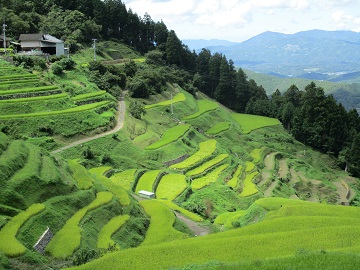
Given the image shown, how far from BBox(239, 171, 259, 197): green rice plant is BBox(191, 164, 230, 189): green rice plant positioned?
3.13 meters

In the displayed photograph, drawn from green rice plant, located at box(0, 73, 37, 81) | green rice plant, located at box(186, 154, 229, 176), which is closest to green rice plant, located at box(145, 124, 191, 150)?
green rice plant, located at box(186, 154, 229, 176)

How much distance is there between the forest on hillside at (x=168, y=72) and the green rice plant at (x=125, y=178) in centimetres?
2872

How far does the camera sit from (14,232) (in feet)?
64.6

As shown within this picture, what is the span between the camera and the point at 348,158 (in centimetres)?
6856

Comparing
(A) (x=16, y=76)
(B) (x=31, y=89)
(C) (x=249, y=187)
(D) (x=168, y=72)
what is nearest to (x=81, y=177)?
(C) (x=249, y=187)

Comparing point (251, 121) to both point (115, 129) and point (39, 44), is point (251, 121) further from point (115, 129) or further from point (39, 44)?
point (39, 44)

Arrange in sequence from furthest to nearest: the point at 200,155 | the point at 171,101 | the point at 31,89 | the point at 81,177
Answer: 1. the point at 171,101
2. the point at 200,155
3. the point at 31,89
4. the point at 81,177

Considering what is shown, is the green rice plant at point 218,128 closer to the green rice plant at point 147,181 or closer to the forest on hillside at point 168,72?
the forest on hillside at point 168,72

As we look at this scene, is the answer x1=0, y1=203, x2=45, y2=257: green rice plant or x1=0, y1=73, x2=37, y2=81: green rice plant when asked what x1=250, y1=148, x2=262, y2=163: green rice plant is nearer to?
x1=0, y1=73, x2=37, y2=81: green rice plant

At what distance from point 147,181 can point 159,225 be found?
1309 cm

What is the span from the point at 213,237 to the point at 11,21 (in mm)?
68060

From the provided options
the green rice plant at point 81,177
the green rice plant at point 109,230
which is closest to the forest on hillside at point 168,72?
the green rice plant at point 81,177

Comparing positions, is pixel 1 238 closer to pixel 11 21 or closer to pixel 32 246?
pixel 32 246

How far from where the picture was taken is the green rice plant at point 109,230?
2205 centimetres
